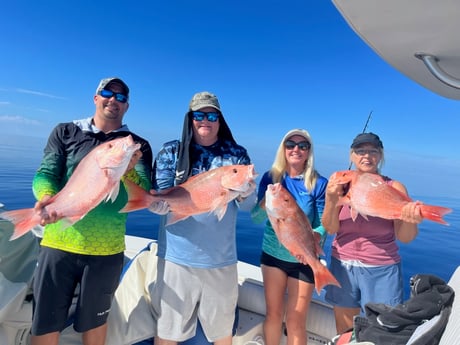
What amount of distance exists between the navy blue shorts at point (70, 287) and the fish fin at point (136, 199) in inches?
18.9

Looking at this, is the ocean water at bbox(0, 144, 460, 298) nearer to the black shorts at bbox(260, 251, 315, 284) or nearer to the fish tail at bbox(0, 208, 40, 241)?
the black shorts at bbox(260, 251, 315, 284)

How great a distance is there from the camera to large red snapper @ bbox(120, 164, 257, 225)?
202 centimetres

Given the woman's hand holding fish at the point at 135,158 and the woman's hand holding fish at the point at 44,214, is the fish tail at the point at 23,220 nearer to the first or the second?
the woman's hand holding fish at the point at 44,214

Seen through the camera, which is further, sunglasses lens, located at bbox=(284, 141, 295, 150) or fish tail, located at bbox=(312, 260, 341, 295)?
sunglasses lens, located at bbox=(284, 141, 295, 150)

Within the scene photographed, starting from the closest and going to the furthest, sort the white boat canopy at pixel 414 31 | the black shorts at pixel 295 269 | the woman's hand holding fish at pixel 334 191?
1. the white boat canopy at pixel 414 31
2. the woman's hand holding fish at pixel 334 191
3. the black shorts at pixel 295 269

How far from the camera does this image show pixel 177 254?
2.31 metres

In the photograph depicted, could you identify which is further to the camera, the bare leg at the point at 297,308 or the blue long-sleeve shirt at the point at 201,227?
the bare leg at the point at 297,308

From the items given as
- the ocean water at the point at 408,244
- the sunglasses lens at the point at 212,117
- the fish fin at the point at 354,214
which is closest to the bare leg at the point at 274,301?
the fish fin at the point at 354,214

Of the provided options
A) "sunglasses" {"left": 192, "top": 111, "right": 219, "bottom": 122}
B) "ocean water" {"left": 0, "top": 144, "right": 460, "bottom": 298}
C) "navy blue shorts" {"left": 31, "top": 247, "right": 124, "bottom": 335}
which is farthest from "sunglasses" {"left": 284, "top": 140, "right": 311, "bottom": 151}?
"ocean water" {"left": 0, "top": 144, "right": 460, "bottom": 298}

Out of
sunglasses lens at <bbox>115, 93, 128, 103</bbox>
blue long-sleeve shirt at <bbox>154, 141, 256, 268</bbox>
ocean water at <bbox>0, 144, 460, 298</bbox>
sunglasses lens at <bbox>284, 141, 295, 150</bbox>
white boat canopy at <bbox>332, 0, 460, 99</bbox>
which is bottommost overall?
ocean water at <bbox>0, 144, 460, 298</bbox>

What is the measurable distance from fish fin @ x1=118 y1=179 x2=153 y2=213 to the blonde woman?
0.89 metres

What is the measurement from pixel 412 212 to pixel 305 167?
3.00 ft

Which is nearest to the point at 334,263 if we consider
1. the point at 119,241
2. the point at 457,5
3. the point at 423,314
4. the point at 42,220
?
the point at 423,314

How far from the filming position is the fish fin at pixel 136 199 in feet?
6.64
